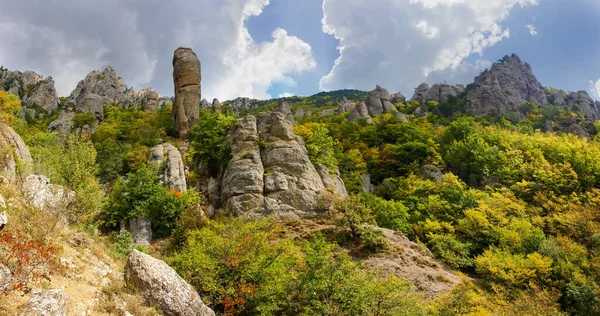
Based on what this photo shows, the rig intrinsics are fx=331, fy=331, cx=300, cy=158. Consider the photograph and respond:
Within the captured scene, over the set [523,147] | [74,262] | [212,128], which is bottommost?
[74,262]

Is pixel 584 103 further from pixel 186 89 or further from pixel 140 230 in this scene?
pixel 140 230

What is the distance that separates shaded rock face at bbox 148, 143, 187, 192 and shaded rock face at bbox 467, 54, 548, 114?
2587 inches

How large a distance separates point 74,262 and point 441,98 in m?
91.5

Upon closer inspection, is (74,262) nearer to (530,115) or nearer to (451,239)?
(451,239)

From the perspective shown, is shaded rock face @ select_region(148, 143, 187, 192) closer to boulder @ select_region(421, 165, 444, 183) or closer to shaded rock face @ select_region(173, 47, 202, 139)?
shaded rock face @ select_region(173, 47, 202, 139)

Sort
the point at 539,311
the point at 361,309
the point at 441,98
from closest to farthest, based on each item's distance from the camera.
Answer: the point at 361,309 < the point at 539,311 < the point at 441,98

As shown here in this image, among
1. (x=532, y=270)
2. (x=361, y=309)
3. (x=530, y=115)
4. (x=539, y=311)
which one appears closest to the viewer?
(x=361, y=309)

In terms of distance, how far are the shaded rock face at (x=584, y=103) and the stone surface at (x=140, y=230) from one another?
101201 millimetres

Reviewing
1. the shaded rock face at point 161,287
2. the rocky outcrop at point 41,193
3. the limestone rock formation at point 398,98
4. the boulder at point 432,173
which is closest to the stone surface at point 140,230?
the rocky outcrop at point 41,193

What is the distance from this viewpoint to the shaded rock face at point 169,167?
83.5 ft

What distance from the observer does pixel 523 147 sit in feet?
126

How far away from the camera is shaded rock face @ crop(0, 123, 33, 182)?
12555 millimetres

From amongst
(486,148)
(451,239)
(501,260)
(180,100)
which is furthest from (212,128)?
(486,148)

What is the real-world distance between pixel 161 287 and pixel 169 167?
18.3 meters
